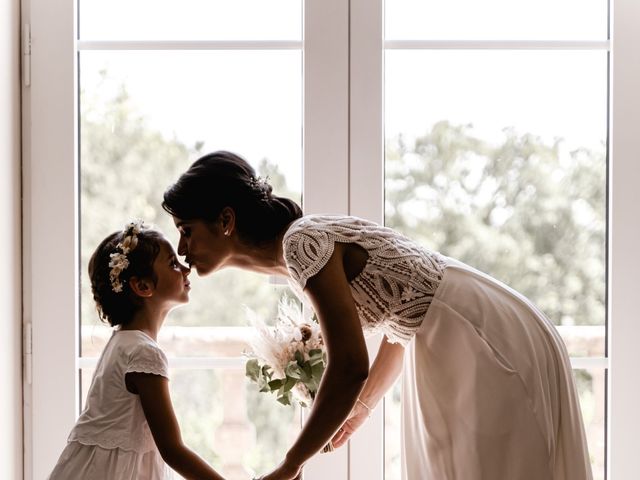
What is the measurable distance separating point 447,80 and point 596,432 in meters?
1.04

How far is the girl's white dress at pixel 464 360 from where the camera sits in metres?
1.41

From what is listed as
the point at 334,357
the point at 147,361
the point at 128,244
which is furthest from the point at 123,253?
the point at 334,357

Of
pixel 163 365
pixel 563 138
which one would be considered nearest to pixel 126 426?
pixel 163 365

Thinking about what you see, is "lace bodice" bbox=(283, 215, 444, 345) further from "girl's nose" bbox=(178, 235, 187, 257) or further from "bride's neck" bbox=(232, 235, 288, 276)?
"girl's nose" bbox=(178, 235, 187, 257)

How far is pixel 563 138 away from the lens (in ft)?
6.84

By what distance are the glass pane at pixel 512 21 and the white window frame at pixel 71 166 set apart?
0.37 feet

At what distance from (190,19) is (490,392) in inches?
50.2

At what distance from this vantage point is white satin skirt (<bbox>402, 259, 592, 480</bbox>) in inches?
55.4

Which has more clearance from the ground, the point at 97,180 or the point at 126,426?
the point at 97,180

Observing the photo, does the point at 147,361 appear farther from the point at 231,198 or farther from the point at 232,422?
the point at 232,422

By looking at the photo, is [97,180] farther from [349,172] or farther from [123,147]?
[349,172]

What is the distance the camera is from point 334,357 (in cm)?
135

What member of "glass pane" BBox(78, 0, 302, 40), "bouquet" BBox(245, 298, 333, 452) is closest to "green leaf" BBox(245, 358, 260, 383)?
"bouquet" BBox(245, 298, 333, 452)

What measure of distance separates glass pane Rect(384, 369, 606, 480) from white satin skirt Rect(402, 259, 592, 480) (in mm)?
569
